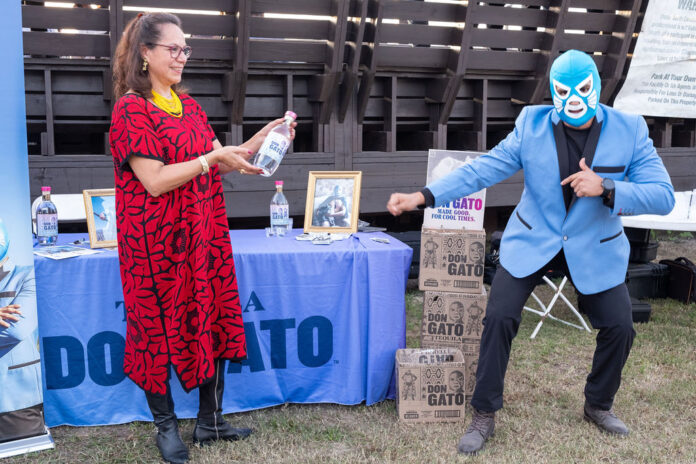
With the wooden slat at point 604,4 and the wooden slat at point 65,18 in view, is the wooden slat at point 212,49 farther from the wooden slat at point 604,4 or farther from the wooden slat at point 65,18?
the wooden slat at point 604,4

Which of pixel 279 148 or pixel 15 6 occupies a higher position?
pixel 15 6

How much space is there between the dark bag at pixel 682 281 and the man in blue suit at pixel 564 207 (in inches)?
124

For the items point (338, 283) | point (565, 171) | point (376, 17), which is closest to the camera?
point (565, 171)

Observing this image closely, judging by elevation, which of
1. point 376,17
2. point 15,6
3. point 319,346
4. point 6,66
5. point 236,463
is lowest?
point 236,463

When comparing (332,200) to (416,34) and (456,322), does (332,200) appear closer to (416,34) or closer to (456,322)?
(456,322)

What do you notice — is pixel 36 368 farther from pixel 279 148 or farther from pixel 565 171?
pixel 565 171

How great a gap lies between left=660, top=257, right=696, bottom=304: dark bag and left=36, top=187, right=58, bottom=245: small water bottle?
5.17 meters

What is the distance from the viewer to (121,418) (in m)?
3.48

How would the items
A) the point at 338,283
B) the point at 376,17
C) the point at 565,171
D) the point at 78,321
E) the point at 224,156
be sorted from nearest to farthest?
the point at 224,156 < the point at 565,171 < the point at 78,321 < the point at 338,283 < the point at 376,17

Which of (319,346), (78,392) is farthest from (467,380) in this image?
(78,392)

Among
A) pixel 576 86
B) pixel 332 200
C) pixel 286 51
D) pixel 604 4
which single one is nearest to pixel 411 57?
pixel 286 51

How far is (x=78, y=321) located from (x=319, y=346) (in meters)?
1.26

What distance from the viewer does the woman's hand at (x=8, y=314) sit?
3008 millimetres

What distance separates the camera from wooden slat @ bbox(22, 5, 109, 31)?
5.19 m
